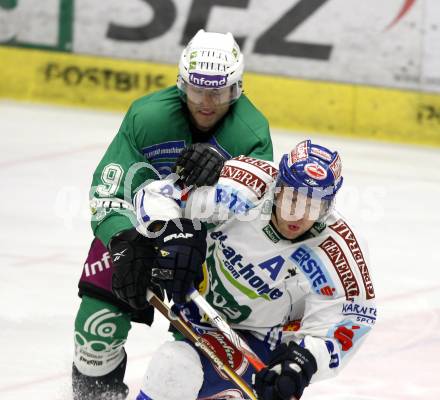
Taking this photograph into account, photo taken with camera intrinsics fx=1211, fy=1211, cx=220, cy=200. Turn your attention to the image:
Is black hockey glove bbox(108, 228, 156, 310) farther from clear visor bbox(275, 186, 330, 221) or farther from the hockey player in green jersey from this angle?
clear visor bbox(275, 186, 330, 221)

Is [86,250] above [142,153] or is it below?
below

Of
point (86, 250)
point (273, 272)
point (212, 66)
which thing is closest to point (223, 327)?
point (273, 272)

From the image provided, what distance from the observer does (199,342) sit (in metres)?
3.68

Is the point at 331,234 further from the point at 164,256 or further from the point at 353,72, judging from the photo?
the point at 353,72

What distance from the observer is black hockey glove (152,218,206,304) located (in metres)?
3.57

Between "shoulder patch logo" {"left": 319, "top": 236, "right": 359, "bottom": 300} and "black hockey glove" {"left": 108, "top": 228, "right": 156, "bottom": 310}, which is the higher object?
"shoulder patch logo" {"left": 319, "top": 236, "right": 359, "bottom": 300}

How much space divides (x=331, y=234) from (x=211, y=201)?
1.25ft

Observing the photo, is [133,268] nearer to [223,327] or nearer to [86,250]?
[223,327]

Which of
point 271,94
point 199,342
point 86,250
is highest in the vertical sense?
point 199,342

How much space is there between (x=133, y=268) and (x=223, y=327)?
13.5 inches

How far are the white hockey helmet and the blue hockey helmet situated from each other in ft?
1.96

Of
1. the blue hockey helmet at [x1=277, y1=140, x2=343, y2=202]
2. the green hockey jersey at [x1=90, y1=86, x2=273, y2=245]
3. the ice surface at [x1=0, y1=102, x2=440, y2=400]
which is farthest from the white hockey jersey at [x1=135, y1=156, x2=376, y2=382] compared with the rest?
the ice surface at [x1=0, y1=102, x2=440, y2=400]

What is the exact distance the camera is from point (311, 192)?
351 cm

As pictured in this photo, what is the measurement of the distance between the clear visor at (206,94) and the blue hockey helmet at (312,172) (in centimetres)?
59
